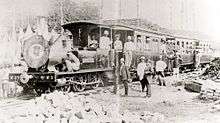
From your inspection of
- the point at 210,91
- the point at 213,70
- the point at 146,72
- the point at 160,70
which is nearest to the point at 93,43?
the point at 146,72

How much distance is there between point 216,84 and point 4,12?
1.90 m

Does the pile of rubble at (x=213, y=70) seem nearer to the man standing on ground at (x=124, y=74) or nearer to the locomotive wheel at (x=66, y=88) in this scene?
the man standing on ground at (x=124, y=74)

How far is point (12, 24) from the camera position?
224 centimetres

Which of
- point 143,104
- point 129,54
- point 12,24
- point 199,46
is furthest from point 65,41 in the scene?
point 199,46

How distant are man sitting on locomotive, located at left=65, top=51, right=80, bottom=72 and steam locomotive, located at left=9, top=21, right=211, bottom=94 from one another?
0.03m

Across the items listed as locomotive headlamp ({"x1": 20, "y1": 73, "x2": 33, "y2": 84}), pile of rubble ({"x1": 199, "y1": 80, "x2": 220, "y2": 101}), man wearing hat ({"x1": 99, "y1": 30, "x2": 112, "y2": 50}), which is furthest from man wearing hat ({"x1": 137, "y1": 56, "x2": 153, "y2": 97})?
locomotive headlamp ({"x1": 20, "y1": 73, "x2": 33, "y2": 84})

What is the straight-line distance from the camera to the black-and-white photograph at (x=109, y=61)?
2285 millimetres

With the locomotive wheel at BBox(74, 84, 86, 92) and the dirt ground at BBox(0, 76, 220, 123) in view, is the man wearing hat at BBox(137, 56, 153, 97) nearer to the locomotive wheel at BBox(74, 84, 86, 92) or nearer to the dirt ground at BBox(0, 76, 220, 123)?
the dirt ground at BBox(0, 76, 220, 123)

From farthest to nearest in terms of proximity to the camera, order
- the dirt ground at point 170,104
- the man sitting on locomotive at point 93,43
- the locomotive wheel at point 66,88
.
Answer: the dirt ground at point 170,104
the man sitting on locomotive at point 93,43
the locomotive wheel at point 66,88

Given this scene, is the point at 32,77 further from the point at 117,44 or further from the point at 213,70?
the point at 213,70

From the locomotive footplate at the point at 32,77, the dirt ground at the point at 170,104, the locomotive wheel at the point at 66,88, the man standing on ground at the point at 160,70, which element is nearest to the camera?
the locomotive footplate at the point at 32,77

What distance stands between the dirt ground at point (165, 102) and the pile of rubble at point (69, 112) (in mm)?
33

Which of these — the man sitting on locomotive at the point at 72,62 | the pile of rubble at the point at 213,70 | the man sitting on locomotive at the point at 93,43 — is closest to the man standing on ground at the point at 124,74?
the man sitting on locomotive at the point at 93,43

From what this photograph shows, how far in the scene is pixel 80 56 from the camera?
2.50 metres
